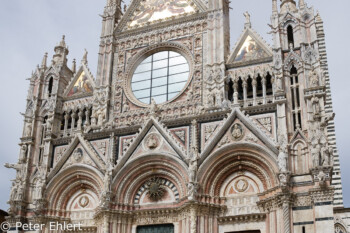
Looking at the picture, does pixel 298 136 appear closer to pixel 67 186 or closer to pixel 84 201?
pixel 84 201

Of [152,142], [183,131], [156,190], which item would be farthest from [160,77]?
[156,190]

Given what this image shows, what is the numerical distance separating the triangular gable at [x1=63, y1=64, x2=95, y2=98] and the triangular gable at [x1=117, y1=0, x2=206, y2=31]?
2.86 m

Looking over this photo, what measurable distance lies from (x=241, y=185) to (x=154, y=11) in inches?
415

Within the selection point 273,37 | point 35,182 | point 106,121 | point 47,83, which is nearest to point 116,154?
point 106,121

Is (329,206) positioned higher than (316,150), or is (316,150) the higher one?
(316,150)

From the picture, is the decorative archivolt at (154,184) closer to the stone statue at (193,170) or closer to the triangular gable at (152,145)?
the triangular gable at (152,145)

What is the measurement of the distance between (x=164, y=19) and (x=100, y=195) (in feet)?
30.2

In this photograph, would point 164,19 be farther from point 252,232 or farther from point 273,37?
point 252,232

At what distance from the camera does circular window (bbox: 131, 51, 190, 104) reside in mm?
22188

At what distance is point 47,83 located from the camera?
24.6m

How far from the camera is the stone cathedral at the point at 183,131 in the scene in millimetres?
17922

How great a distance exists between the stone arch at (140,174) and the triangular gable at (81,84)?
521cm

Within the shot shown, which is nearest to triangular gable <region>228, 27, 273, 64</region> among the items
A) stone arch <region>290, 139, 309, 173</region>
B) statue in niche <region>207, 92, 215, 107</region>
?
statue in niche <region>207, 92, 215, 107</region>

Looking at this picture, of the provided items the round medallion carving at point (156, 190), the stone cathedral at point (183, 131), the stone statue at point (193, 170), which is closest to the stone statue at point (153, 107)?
the stone cathedral at point (183, 131)
